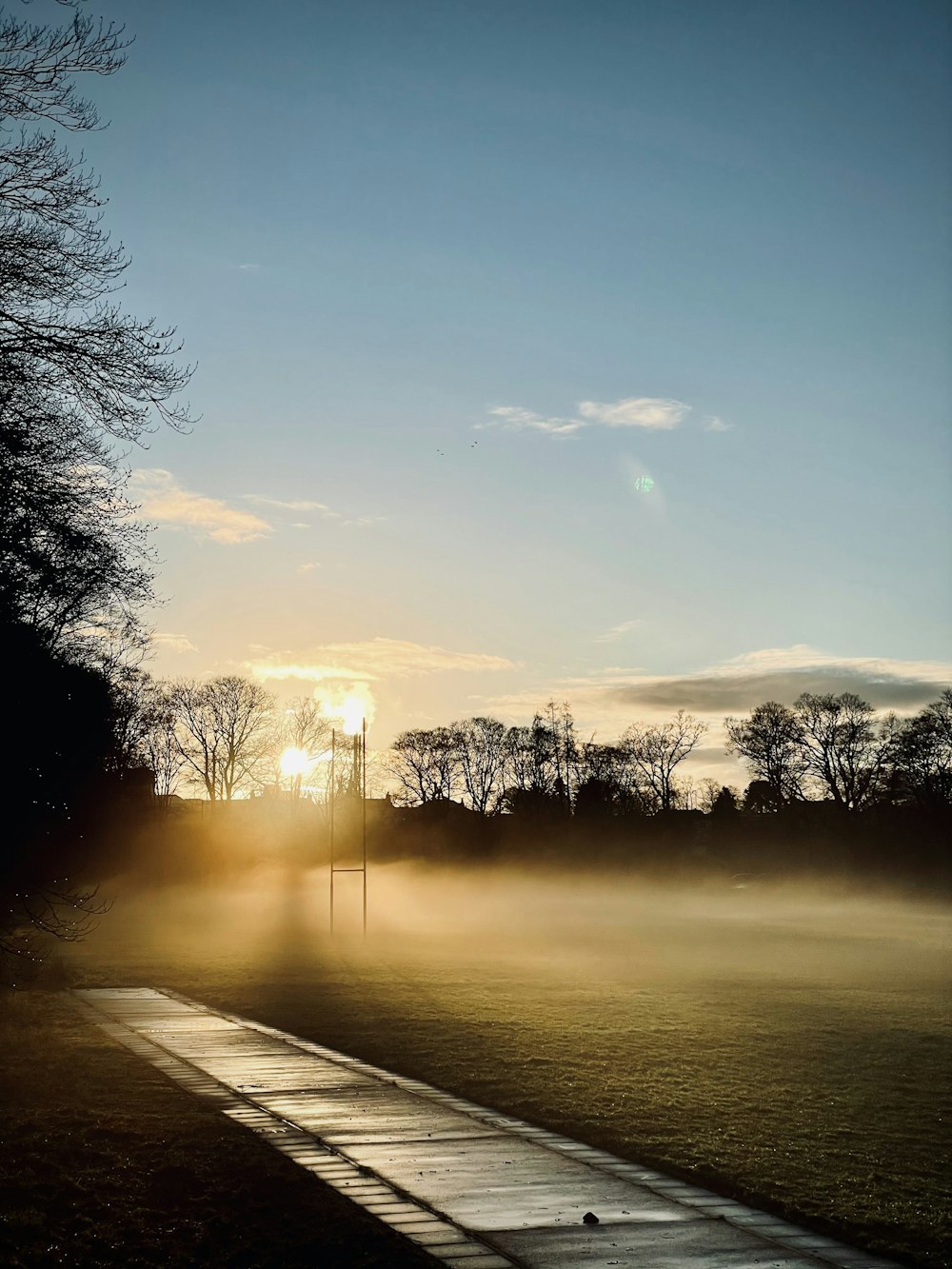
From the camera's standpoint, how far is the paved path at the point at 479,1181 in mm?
6098

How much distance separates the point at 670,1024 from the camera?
1609 centimetres

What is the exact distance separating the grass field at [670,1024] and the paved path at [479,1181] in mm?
527

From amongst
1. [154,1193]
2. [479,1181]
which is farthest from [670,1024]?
[154,1193]

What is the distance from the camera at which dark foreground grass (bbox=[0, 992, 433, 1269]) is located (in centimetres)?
617

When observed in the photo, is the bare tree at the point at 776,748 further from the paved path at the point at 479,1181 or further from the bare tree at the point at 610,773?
the paved path at the point at 479,1181

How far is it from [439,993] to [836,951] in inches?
541

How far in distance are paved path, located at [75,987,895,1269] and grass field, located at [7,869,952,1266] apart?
53cm

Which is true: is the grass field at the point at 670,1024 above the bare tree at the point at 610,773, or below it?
below

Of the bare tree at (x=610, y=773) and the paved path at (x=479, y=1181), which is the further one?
the bare tree at (x=610, y=773)

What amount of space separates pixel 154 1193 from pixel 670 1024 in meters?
10.1

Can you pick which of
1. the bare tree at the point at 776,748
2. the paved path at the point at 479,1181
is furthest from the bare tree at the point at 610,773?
the paved path at the point at 479,1181

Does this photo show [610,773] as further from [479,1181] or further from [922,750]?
[479,1181]

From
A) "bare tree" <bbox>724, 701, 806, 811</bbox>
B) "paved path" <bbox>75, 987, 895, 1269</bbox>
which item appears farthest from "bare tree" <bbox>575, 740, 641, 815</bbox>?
"paved path" <bbox>75, 987, 895, 1269</bbox>

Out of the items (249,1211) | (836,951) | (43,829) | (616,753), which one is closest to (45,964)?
(43,829)
